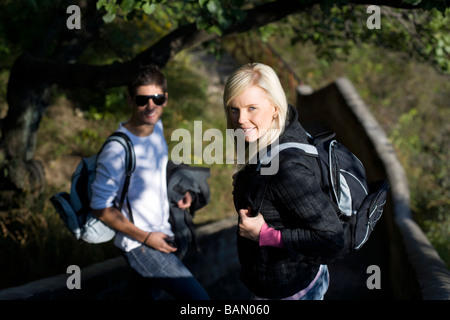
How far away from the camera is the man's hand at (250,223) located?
2197mm

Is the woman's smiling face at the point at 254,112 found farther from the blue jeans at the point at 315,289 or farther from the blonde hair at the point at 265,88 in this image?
the blue jeans at the point at 315,289

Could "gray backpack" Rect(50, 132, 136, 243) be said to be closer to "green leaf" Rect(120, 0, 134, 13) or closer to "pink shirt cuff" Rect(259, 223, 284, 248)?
"green leaf" Rect(120, 0, 134, 13)

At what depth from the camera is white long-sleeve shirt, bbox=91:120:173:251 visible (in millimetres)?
2984

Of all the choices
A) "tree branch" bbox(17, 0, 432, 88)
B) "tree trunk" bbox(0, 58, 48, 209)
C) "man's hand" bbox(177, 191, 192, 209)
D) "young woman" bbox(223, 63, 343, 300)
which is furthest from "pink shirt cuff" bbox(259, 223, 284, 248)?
"tree trunk" bbox(0, 58, 48, 209)

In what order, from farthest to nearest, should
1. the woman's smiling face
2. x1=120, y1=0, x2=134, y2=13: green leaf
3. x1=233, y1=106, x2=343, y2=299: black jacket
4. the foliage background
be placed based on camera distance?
the foliage background < x1=120, y1=0, x2=134, y2=13: green leaf < the woman's smiling face < x1=233, y1=106, x2=343, y2=299: black jacket

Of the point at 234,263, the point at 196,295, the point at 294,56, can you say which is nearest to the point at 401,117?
the point at 294,56

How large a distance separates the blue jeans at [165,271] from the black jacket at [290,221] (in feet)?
2.88

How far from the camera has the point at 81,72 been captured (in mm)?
4531

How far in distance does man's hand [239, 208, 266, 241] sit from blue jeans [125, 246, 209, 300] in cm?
116

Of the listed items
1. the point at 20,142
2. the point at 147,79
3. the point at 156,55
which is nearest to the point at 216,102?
the point at 20,142

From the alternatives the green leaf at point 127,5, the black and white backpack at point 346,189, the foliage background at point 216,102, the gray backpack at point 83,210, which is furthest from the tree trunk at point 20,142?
the black and white backpack at point 346,189
